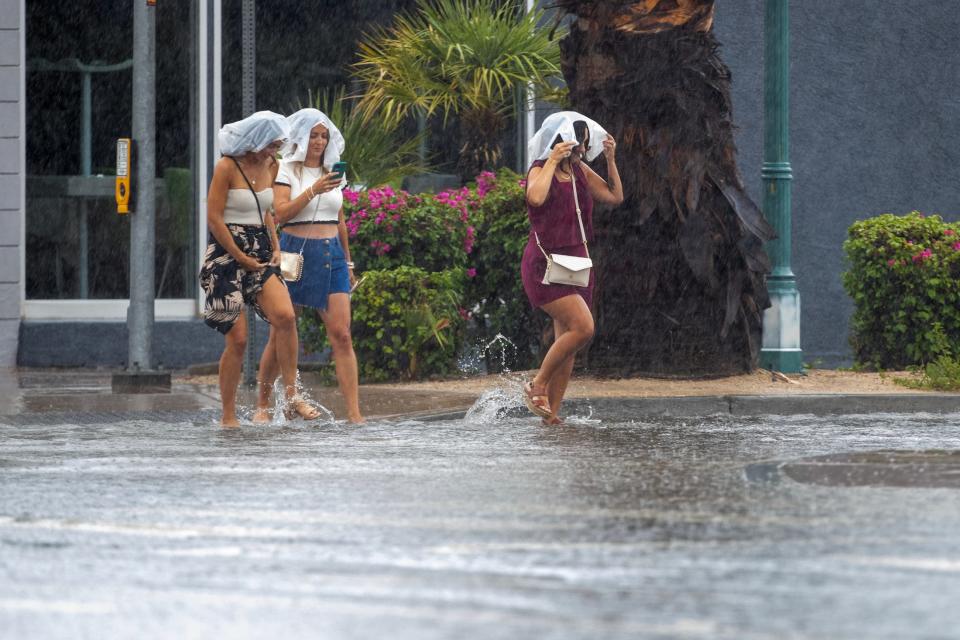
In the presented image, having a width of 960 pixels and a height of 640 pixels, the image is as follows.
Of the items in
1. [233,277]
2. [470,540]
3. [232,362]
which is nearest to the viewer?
[470,540]

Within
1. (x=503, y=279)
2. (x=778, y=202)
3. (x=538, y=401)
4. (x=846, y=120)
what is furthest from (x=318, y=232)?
(x=846, y=120)

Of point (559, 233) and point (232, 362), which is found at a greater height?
point (559, 233)

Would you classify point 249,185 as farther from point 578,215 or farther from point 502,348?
point 502,348

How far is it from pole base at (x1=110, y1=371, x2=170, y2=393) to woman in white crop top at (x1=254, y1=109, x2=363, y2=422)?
8.60 ft

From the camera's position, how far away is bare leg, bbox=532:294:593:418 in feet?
33.7

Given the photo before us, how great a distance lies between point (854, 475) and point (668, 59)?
217 inches

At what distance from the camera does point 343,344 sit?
10289mm

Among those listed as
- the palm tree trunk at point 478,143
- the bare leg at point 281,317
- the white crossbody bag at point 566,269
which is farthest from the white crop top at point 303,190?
the palm tree trunk at point 478,143

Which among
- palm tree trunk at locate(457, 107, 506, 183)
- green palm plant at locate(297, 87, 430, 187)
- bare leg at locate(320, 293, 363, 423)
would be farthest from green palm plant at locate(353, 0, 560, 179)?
bare leg at locate(320, 293, 363, 423)

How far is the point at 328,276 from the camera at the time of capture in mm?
10266

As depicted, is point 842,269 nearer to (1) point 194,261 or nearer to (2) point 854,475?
(1) point 194,261

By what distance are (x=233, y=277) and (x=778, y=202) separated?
4.98 metres

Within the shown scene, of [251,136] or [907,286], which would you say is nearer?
[251,136]

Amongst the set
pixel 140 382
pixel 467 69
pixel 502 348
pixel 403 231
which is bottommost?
pixel 140 382
